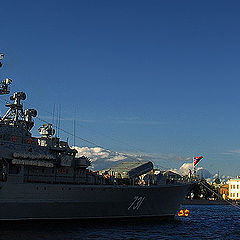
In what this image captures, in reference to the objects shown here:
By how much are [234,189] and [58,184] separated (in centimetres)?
13004

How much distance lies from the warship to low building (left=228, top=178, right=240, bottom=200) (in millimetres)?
116046

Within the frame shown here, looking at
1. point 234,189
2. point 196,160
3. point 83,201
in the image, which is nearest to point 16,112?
point 83,201

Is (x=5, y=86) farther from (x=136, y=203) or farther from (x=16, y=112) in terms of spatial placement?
(x=136, y=203)

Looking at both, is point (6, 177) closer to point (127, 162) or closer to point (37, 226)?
point (37, 226)

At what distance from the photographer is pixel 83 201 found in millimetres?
34969

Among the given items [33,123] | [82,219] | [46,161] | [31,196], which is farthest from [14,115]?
[82,219]

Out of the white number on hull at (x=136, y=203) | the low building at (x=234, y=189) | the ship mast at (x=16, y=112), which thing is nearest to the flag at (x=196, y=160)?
the white number on hull at (x=136, y=203)

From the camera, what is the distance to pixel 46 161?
34406mm

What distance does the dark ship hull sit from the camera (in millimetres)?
31938

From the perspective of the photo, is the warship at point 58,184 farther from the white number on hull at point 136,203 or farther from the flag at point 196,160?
the flag at point 196,160

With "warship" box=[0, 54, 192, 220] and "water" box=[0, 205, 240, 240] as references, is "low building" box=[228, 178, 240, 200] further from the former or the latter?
"water" box=[0, 205, 240, 240]

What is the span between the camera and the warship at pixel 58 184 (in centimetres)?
3222

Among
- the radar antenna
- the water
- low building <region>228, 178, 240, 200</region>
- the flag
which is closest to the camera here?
the water

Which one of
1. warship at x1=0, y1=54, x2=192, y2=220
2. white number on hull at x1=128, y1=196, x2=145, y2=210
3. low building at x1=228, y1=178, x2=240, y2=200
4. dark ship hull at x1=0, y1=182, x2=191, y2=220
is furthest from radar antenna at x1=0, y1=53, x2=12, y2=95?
low building at x1=228, y1=178, x2=240, y2=200
